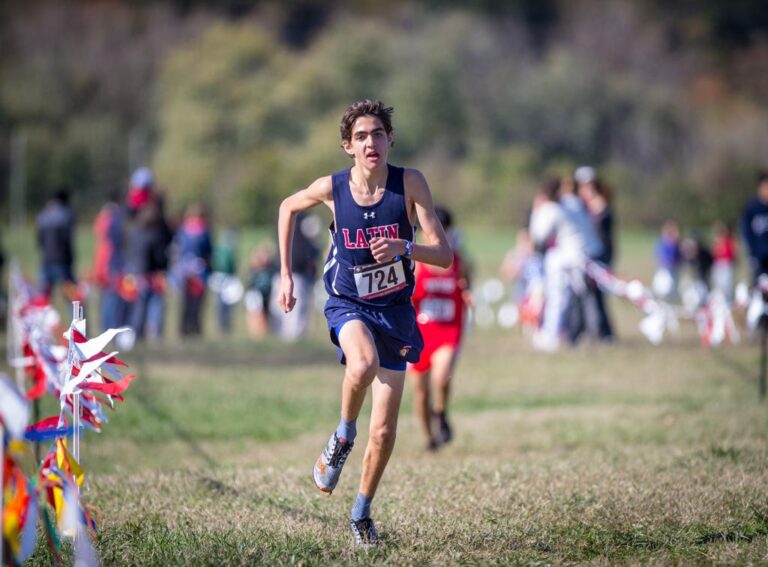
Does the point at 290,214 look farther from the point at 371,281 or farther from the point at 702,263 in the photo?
the point at 702,263

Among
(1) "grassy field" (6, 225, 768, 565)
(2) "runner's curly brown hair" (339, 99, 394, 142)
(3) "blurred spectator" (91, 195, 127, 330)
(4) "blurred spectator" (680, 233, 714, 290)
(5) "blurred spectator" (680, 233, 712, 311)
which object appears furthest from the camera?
(4) "blurred spectator" (680, 233, 714, 290)

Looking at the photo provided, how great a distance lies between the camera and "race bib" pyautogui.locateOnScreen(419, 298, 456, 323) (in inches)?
→ 423

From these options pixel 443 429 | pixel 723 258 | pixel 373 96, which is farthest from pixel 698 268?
pixel 373 96

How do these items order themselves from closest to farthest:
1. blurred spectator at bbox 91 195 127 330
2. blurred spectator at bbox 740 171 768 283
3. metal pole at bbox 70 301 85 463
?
metal pole at bbox 70 301 85 463 < blurred spectator at bbox 740 171 768 283 < blurred spectator at bbox 91 195 127 330

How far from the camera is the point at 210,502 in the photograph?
7.29 meters

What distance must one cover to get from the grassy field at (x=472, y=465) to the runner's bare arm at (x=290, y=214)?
4.00 feet

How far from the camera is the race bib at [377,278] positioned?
20.9 ft

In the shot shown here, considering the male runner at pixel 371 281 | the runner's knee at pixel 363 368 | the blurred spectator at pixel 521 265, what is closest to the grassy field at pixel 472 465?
the male runner at pixel 371 281

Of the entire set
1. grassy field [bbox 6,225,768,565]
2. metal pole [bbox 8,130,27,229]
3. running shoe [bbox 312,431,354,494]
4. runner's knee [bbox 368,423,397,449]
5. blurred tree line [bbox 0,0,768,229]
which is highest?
blurred tree line [bbox 0,0,768,229]

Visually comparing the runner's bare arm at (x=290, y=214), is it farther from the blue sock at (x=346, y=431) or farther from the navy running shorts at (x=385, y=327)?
the blue sock at (x=346, y=431)

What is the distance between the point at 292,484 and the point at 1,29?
85.5 metres

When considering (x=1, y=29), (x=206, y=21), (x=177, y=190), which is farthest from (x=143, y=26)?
(x=177, y=190)

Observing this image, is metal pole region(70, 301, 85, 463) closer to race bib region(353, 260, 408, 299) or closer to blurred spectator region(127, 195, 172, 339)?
race bib region(353, 260, 408, 299)

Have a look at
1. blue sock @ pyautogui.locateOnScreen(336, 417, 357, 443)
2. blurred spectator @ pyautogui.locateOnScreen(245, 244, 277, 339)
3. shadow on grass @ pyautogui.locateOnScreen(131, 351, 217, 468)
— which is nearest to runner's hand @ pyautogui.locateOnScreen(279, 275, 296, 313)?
blue sock @ pyautogui.locateOnScreen(336, 417, 357, 443)
